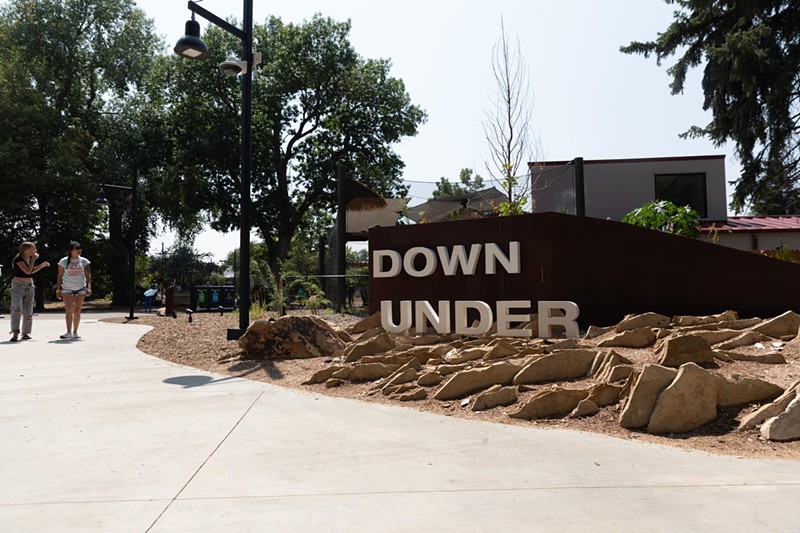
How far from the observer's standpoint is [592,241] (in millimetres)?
8961

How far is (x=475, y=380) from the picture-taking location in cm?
569

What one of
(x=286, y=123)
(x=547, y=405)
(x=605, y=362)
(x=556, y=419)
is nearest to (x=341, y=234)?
(x=605, y=362)

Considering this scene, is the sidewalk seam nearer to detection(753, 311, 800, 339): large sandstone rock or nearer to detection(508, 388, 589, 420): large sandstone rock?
detection(508, 388, 589, 420): large sandstone rock

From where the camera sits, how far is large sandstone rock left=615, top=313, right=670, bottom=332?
24.9 ft

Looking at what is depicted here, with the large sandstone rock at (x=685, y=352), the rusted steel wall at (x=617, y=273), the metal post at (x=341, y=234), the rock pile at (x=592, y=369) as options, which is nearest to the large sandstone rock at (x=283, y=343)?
the rock pile at (x=592, y=369)

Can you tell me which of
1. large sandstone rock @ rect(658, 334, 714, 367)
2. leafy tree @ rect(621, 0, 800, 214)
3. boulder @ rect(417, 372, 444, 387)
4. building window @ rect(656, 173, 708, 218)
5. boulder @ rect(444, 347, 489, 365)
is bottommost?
boulder @ rect(417, 372, 444, 387)

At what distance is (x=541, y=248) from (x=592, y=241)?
2.70 ft

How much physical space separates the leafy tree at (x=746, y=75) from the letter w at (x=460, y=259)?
15308 mm

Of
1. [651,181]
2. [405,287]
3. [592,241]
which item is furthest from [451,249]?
[651,181]

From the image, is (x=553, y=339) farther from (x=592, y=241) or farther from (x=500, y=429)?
(x=500, y=429)

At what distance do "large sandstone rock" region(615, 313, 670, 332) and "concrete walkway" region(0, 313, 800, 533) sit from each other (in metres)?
3.55

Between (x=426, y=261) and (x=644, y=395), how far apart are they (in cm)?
543

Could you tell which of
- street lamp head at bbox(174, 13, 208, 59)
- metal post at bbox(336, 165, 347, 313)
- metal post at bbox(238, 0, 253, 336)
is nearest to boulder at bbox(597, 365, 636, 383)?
metal post at bbox(238, 0, 253, 336)

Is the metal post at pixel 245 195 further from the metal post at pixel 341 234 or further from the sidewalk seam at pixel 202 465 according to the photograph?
the metal post at pixel 341 234
